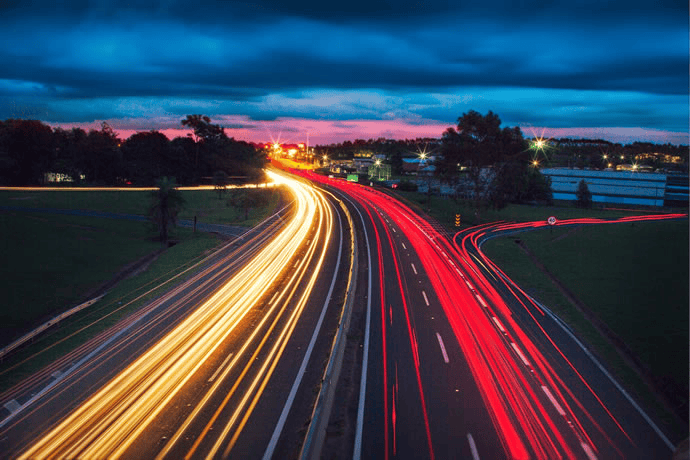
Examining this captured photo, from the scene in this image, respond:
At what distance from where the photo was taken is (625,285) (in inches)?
1180

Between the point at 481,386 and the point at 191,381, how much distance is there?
1080 cm

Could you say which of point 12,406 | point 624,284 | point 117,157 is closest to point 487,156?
point 624,284

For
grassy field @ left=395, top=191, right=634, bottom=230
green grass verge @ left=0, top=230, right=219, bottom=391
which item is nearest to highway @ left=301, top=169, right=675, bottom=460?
green grass verge @ left=0, top=230, right=219, bottom=391

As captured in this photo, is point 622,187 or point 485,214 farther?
point 622,187

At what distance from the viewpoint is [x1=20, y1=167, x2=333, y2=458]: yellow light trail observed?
12945 millimetres

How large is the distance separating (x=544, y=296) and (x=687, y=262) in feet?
48.3

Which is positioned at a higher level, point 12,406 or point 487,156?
point 487,156

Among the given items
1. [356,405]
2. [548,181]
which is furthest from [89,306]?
[548,181]

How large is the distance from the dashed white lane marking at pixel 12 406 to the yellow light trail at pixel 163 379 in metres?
2.53

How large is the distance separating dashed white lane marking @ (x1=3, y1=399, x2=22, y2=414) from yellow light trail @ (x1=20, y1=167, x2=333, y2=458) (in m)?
2.53

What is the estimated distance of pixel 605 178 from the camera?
4599 inches

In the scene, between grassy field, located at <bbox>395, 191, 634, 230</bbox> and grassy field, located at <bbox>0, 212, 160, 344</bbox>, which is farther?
grassy field, located at <bbox>395, 191, 634, 230</bbox>

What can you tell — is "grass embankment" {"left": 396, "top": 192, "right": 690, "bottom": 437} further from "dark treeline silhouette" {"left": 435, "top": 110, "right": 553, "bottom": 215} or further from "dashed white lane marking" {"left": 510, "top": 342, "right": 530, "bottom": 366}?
"dark treeline silhouette" {"left": 435, "top": 110, "right": 553, "bottom": 215}

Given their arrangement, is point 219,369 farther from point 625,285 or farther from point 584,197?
point 584,197
